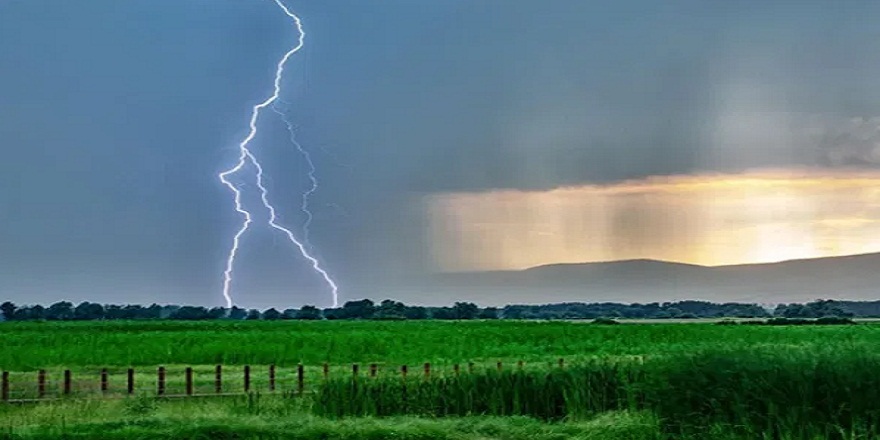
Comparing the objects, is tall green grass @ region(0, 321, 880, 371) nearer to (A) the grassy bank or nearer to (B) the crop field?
(B) the crop field

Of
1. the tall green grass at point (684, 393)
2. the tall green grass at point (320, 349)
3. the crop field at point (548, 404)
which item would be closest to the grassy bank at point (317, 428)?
the crop field at point (548, 404)

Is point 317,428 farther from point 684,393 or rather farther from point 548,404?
point 684,393

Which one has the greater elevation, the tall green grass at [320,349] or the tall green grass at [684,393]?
the tall green grass at [320,349]

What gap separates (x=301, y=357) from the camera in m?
43.2

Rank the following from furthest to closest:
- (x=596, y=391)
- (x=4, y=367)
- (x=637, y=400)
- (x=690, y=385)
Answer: (x=4, y=367)
(x=596, y=391)
(x=637, y=400)
(x=690, y=385)

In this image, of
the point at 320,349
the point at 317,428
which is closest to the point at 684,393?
the point at 317,428

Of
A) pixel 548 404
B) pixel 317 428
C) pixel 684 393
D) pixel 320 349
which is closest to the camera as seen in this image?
pixel 317 428

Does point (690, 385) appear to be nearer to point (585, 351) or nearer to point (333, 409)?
point (333, 409)

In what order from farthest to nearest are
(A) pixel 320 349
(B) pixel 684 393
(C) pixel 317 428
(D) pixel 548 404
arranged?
(A) pixel 320 349 → (D) pixel 548 404 → (B) pixel 684 393 → (C) pixel 317 428

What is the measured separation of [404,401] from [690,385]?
5210mm

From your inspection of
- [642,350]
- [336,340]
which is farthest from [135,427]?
[336,340]

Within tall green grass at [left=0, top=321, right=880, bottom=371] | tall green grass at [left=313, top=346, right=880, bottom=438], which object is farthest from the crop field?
tall green grass at [left=0, top=321, right=880, bottom=371]

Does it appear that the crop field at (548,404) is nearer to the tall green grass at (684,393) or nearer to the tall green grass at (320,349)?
the tall green grass at (684,393)

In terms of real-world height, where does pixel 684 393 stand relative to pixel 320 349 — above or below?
below
